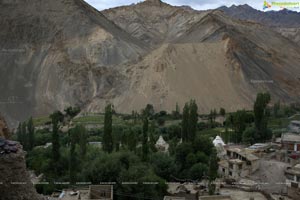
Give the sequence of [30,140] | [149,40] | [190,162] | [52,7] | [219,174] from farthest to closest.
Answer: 1. [149,40]
2. [52,7]
3. [30,140]
4. [190,162]
5. [219,174]

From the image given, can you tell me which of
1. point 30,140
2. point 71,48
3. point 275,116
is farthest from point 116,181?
point 71,48

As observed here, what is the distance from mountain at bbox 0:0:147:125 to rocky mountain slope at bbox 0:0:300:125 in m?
0.15

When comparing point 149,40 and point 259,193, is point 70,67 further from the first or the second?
point 259,193

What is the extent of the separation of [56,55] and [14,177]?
228 ft

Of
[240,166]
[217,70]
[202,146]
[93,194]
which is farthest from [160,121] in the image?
[93,194]

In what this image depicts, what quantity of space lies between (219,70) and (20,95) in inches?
1224

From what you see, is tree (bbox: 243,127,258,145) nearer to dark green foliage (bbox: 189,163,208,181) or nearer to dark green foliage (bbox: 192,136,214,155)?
dark green foliage (bbox: 192,136,214,155)

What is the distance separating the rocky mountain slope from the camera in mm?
70625

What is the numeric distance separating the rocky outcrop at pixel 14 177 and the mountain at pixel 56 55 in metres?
56.6

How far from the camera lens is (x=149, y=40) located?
108938 millimetres

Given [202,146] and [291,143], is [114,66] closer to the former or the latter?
[202,146]

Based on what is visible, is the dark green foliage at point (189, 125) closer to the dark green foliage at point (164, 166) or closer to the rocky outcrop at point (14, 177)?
the dark green foliage at point (164, 166)

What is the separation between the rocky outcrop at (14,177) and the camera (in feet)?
36.4

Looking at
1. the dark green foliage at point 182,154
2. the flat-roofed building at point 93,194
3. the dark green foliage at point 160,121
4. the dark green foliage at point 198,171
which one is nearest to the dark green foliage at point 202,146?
the dark green foliage at point 182,154
